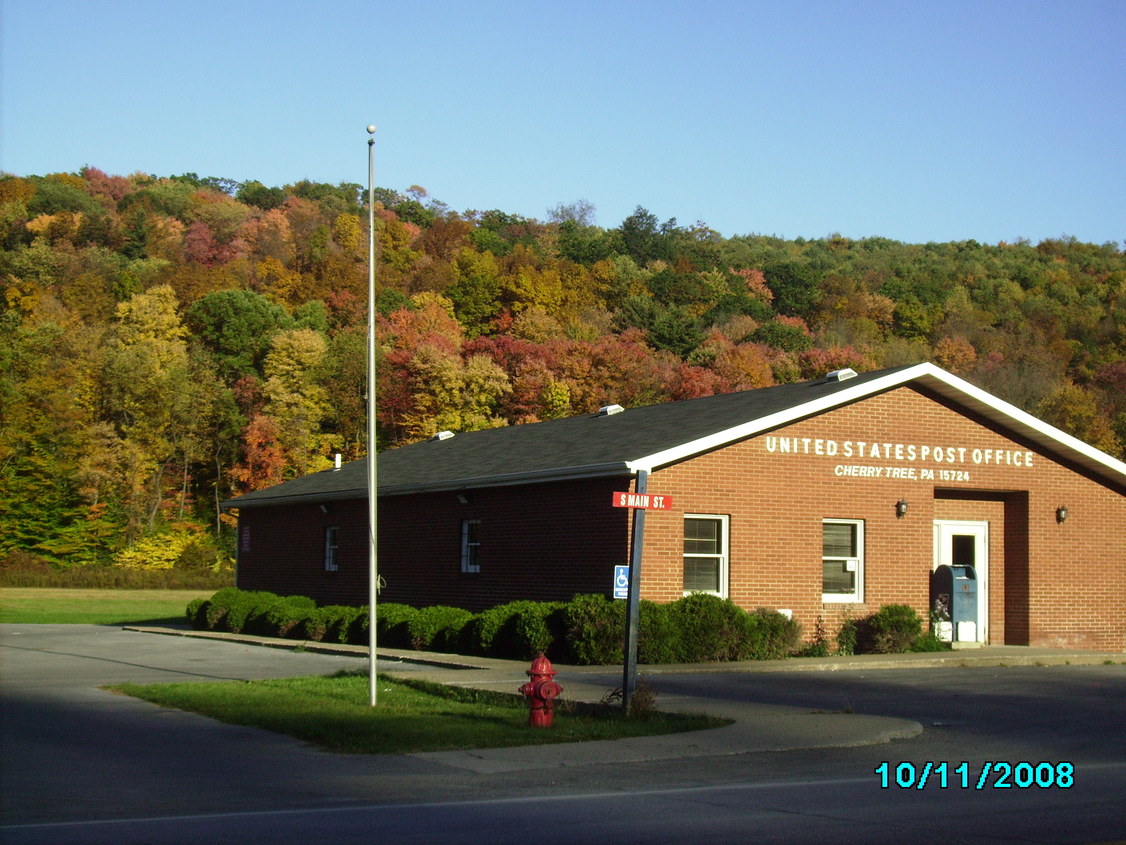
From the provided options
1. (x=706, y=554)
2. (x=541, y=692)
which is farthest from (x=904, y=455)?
(x=541, y=692)

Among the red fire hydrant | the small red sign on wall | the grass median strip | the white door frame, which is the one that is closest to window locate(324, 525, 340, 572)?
the grass median strip

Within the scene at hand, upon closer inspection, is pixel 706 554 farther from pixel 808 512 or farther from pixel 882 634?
pixel 882 634

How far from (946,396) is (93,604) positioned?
38158 mm

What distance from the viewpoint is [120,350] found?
71625mm

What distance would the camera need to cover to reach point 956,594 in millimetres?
25406

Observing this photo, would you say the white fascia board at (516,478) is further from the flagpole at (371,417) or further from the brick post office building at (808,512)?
the flagpole at (371,417)

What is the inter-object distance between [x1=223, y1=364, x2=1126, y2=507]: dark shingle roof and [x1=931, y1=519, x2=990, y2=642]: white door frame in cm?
221

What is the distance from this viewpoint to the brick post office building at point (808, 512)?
2347 centimetres

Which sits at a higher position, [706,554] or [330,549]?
[706,554]

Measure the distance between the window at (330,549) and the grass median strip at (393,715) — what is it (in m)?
13.2

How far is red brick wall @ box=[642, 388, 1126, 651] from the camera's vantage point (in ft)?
77.6

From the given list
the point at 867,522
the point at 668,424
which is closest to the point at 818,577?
the point at 867,522

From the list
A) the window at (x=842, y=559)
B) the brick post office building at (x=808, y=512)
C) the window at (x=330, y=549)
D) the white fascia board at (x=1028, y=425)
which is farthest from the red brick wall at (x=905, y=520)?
the window at (x=330, y=549)

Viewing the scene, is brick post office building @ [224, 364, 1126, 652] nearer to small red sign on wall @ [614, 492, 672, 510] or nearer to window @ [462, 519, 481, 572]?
window @ [462, 519, 481, 572]
